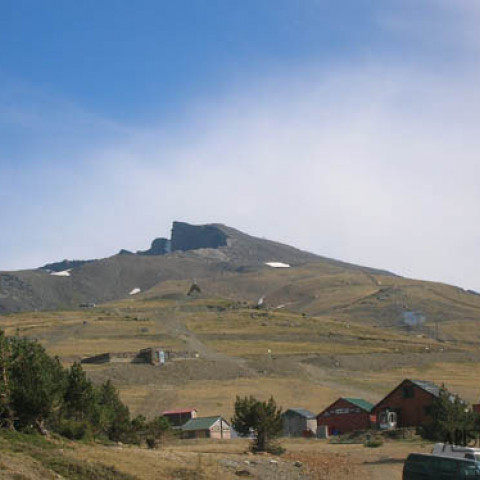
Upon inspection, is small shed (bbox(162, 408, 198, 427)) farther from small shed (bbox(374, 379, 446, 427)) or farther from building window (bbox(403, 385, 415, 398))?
building window (bbox(403, 385, 415, 398))

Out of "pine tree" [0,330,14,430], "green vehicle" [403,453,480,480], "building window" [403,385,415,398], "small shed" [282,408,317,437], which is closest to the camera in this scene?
"green vehicle" [403,453,480,480]

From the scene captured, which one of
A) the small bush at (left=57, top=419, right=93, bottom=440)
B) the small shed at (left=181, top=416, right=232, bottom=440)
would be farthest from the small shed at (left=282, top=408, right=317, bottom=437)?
the small bush at (left=57, top=419, right=93, bottom=440)

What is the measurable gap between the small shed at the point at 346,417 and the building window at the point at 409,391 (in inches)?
131

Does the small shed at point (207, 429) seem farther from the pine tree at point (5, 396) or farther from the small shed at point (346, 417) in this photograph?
the pine tree at point (5, 396)

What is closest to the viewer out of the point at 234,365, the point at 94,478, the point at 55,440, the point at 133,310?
the point at 94,478

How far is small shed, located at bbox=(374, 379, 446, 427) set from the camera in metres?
59.7

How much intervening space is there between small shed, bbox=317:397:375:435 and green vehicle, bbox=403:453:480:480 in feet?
123

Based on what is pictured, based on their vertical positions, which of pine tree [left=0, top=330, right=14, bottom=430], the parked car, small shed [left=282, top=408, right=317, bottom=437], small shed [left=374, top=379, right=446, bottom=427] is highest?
pine tree [left=0, top=330, right=14, bottom=430]

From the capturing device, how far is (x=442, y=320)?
195 metres

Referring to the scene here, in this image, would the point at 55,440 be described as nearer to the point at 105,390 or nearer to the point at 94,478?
the point at 94,478

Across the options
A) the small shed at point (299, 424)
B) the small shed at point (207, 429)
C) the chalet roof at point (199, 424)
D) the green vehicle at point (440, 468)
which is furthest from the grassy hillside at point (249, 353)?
the green vehicle at point (440, 468)

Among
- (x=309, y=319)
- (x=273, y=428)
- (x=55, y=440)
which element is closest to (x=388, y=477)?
(x=273, y=428)

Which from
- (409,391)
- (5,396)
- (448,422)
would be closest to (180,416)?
(409,391)

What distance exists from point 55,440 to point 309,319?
473 feet
